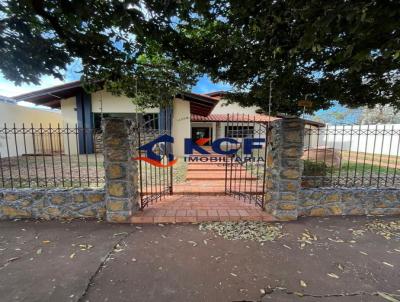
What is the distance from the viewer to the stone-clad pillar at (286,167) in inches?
136

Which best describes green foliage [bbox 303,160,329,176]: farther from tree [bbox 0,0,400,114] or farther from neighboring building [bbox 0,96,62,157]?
neighboring building [bbox 0,96,62,157]

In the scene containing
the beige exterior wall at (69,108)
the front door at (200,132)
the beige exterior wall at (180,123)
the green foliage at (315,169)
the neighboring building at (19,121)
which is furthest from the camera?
the front door at (200,132)

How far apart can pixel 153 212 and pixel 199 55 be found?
3272 millimetres

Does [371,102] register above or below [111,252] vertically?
above

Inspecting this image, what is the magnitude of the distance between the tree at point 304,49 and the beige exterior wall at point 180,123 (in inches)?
154

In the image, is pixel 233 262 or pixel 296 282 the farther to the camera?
pixel 233 262

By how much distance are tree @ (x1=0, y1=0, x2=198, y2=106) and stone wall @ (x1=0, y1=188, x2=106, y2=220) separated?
1.83 meters

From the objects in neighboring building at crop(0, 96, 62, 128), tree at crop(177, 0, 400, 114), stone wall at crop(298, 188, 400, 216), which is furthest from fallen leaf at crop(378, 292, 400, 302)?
neighboring building at crop(0, 96, 62, 128)

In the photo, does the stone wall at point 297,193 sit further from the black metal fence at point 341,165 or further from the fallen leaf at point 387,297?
the fallen leaf at point 387,297

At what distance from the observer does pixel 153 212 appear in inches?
Answer: 146

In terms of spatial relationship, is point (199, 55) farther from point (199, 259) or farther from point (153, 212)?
point (199, 259)

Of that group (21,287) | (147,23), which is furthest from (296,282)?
(147,23)

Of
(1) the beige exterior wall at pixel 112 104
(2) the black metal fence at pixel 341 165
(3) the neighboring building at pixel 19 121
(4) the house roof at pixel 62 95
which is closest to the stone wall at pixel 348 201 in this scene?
(2) the black metal fence at pixel 341 165

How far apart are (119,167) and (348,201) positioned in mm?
4050
